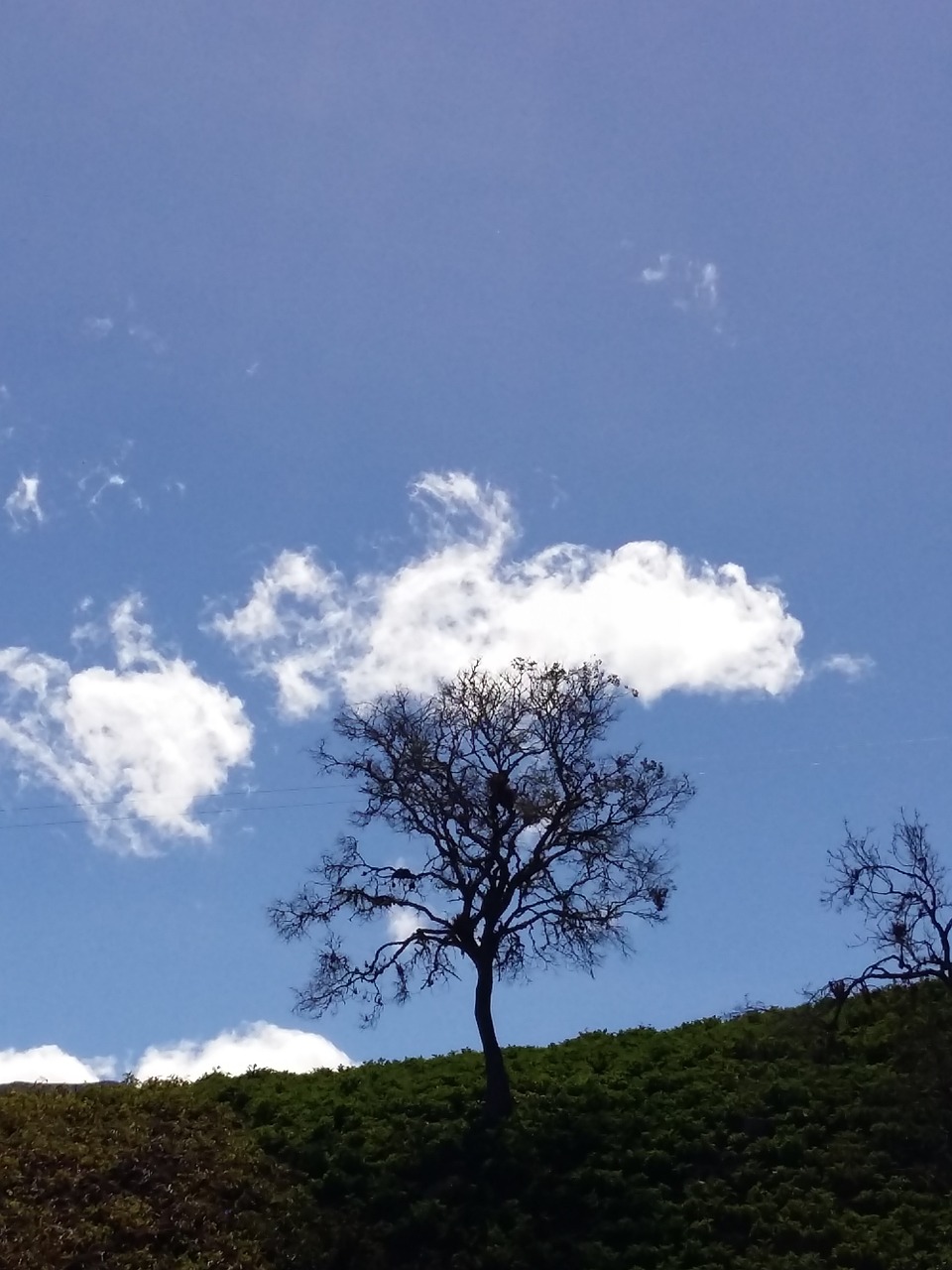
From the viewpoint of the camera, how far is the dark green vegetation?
2641 centimetres

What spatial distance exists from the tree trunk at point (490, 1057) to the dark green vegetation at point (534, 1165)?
455 mm

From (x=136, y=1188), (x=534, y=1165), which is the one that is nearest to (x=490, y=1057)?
(x=534, y=1165)

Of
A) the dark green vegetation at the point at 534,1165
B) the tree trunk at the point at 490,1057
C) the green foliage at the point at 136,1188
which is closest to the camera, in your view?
the green foliage at the point at 136,1188

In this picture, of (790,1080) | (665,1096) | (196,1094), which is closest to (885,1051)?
(790,1080)

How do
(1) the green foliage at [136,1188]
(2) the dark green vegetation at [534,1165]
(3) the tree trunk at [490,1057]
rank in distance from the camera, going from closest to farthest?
(1) the green foliage at [136,1188] → (2) the dark green vegetation at [534,1165] → (3) the tree trunk at [490,1057]

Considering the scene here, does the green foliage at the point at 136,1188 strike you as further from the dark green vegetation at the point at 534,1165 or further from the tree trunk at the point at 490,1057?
the tree trunk at the point at 490,1057

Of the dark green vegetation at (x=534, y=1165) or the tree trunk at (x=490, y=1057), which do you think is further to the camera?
the tree trunk at (x=490, y=1057)

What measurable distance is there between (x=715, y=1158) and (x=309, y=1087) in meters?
12.1

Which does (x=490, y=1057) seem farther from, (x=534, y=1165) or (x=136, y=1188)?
(x=136, y=1188)

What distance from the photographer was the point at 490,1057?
3316cm

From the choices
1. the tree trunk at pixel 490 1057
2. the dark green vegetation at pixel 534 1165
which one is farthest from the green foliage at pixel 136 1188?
the tree trunk at pixel 490 1057

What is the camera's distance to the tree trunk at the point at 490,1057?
107ft

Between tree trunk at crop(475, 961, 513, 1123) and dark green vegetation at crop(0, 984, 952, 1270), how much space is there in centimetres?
45

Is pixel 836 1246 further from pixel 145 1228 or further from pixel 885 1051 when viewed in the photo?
pixel 145 1228
